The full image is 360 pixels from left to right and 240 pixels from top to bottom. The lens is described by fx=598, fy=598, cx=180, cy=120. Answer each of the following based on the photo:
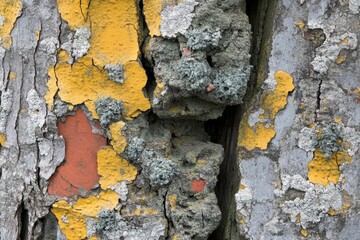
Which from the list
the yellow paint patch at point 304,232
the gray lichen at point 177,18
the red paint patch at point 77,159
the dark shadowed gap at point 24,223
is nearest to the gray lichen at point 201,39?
the gray lichen at point 177,18

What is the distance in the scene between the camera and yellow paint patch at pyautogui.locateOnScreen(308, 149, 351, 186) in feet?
5.66

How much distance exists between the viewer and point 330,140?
171cm

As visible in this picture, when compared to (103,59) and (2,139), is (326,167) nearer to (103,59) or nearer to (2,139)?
(103,59)

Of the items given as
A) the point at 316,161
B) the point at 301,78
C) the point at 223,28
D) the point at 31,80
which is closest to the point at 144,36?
the point at 223,28

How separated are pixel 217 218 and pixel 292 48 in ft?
1.78

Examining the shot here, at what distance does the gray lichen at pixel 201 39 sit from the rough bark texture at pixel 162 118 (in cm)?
5

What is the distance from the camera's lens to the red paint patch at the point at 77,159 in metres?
1.75

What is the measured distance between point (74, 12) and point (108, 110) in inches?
11.7

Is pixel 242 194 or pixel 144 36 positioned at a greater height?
pixel 144 36

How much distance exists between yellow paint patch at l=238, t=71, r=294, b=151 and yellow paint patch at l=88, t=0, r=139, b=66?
1.32 feet

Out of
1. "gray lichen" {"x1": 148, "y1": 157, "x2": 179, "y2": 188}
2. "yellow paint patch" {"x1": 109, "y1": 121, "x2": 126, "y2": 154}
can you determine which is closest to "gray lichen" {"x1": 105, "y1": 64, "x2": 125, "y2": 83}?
"yellow paint patch" {"x1": 109, "y1": 121, "x2": 126, "y2": 154}

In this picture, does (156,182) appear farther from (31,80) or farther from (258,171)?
(31,80)

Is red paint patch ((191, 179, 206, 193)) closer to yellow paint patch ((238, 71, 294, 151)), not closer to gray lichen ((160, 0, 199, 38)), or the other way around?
yellow paint patch ((238, 71, 294, 151))

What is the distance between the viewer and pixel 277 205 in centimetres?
175
